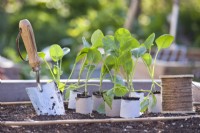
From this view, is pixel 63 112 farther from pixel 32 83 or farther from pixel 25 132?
pixel 32 83

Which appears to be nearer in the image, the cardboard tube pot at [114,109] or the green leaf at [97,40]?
the cardboard tube pot at [114,109]

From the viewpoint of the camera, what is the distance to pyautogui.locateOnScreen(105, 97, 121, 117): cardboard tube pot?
3.79 metres

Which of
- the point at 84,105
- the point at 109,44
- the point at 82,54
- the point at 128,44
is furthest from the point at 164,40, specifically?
the point at 84,105

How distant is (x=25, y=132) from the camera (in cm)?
329

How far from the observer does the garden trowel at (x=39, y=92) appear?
380cm

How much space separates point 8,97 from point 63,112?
2.59 ft

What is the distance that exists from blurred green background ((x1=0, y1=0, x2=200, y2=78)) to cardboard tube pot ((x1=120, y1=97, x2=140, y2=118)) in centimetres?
956

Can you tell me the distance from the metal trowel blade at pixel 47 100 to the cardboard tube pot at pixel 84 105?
0.36 ft

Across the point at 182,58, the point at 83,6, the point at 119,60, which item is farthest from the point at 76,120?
the point at 83,6

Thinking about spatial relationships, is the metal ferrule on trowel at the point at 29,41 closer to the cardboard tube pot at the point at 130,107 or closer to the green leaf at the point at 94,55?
the green leaf at the point at 94,55

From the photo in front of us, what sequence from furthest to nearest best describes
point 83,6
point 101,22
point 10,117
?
point 83,6 < point 101,22 < point 10,117

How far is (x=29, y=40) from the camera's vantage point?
3863 millimetres

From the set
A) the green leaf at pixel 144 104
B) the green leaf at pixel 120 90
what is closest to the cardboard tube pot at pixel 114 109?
the green leaf at pixel 120 90

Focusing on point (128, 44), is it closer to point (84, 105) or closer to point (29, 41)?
point (84, 105)
